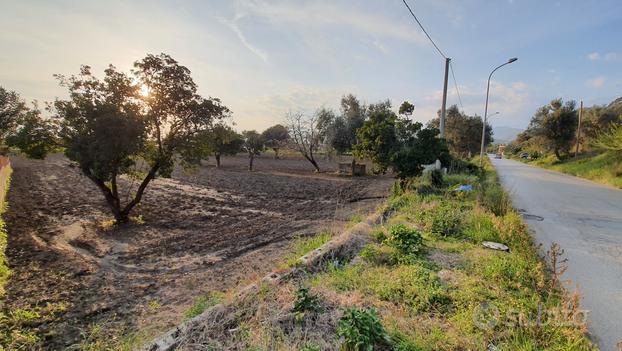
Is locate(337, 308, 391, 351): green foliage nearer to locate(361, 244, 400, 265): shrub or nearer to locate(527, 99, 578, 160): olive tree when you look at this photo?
locate(361, 244, 400, 265): shrub

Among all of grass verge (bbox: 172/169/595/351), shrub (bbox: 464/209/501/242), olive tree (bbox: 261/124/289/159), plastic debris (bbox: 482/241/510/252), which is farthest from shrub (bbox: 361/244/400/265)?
olive tree (bbox: 261/124/289/159)

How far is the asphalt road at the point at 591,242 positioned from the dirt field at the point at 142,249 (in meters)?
4.85

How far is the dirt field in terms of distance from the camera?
474 centimetres

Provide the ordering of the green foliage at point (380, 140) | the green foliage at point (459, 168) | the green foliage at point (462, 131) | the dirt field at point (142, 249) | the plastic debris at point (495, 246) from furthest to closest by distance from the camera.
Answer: the green foliage at point (462, 131) → the green foliage at point (459, 168) → the green foliage at point (380, 140) → the plastic debris at point (495, 246) → the dirt field at point (142, 249)

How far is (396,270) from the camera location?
4.54m

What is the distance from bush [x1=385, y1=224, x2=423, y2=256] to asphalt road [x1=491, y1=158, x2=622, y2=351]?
214 centimetres

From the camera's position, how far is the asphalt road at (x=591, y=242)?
3494mm

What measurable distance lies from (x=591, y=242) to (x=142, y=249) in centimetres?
1078

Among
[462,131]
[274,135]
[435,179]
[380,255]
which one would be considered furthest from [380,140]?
[274,135]

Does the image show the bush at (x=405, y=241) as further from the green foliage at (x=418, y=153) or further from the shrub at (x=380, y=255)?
the green foliage at (x=418, y=153)

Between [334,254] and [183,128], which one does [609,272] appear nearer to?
[334,254]

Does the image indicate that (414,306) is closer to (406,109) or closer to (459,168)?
(406,109)

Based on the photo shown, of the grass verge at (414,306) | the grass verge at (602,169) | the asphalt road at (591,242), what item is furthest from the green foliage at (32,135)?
the grass verge at (602,169)

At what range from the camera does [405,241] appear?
545cm
